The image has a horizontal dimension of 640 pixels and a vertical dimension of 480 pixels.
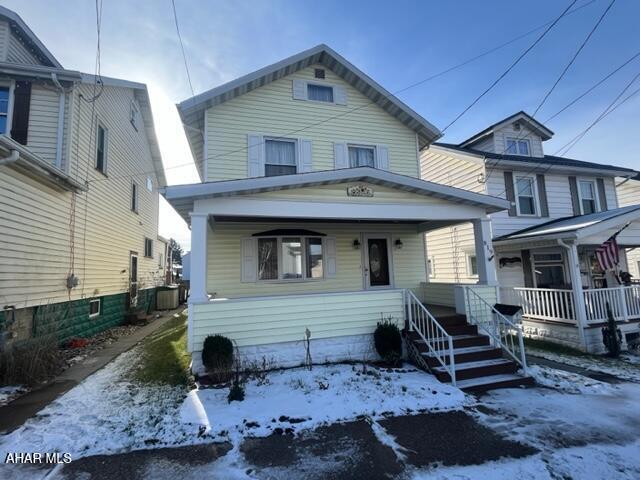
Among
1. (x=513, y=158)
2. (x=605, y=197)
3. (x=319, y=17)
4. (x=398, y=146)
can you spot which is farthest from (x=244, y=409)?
(x=605, y=197)

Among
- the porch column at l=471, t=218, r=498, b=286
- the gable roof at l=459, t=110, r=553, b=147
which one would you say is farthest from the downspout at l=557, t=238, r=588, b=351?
the gable roof at l=459, t=110, r=553, b=147

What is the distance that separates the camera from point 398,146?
10.2 meters

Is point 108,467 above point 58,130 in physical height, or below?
below

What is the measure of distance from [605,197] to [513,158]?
14.7ft

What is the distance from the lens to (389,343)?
21.2 ft

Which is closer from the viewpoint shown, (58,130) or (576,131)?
(58,130)

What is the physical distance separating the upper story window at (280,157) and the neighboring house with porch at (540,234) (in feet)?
17.8

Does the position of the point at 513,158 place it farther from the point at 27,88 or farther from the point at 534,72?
the point at 27,88

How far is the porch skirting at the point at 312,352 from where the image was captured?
20.3 ft

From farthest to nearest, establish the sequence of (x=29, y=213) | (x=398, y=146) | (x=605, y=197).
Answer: (x=605, y=197) < (x=398, y=146) < (x=29, y=213)

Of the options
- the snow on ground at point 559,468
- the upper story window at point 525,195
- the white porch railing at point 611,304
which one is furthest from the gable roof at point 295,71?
the snow on ground at point 559,468

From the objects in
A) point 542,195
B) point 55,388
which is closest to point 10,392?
point 55,388

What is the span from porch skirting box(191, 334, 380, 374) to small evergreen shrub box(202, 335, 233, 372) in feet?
1.09

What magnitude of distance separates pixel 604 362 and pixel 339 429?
7001 millimetres
